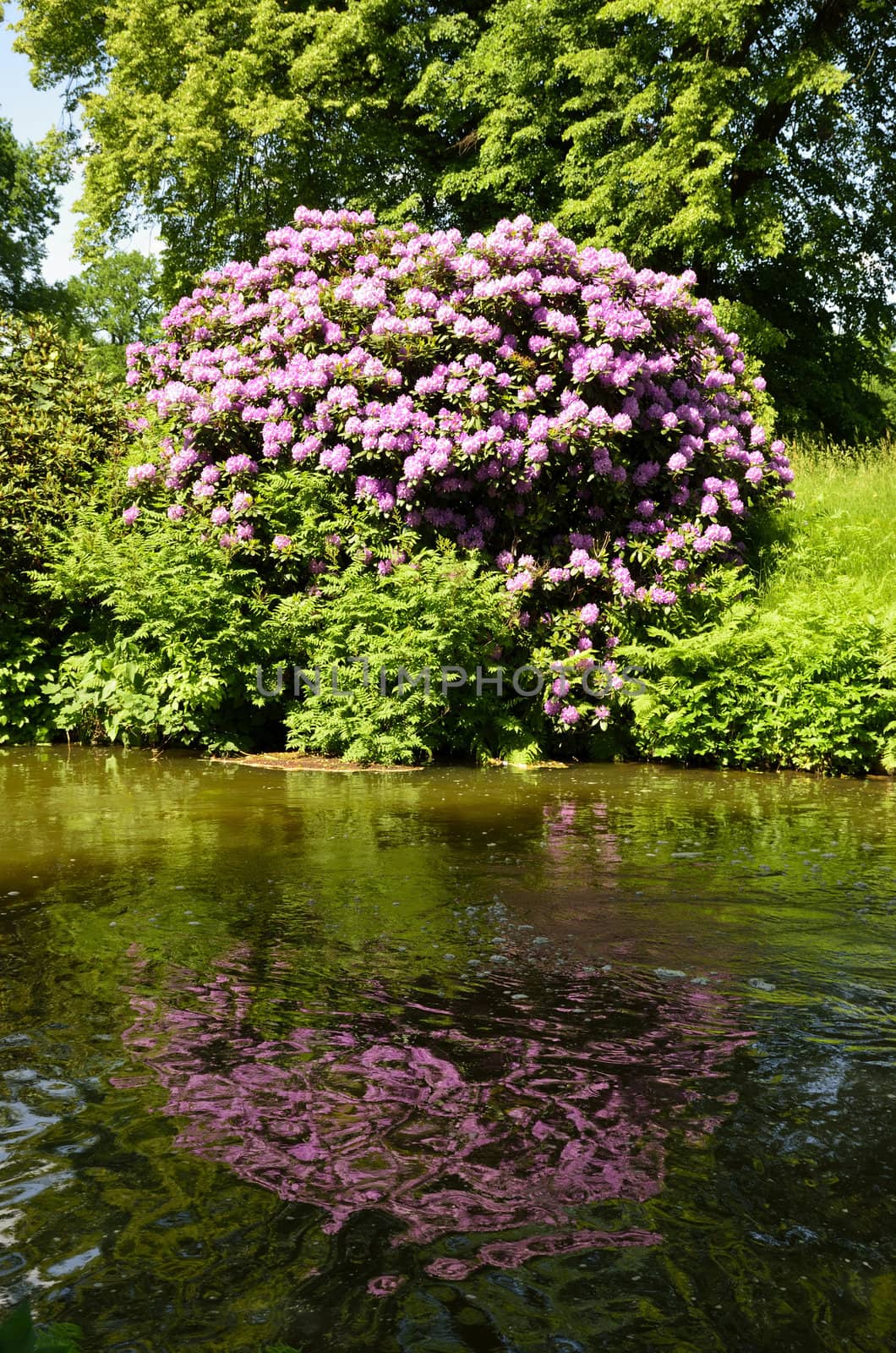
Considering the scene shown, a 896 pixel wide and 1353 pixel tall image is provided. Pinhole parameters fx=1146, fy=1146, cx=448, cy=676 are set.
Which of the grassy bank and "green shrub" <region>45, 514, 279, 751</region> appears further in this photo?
"green shrub" <region>45, 514, 279, 751</region>

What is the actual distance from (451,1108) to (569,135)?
18609 mm

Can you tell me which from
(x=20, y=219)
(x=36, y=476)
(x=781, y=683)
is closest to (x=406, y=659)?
(x=781, y=683)

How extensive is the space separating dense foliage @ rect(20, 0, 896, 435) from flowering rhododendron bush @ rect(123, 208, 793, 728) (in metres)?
7.30

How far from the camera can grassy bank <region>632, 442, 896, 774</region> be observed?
345 inches

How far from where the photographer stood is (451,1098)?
9.94ft

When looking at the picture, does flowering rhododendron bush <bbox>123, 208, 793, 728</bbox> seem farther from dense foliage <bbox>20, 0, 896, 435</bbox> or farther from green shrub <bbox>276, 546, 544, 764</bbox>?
dense foliage <bbox>20, 0, 896, 435</bbox>

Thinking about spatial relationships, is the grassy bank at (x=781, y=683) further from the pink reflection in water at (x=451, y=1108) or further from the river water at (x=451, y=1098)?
the pink reflection in water at (x=451, y=1108)

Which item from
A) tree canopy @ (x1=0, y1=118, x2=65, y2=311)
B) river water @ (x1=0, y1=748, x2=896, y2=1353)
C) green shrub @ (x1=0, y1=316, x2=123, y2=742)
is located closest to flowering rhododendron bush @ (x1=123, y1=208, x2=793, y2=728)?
green shrub @ (x1=0, y1=316, x2=123, y2=742)

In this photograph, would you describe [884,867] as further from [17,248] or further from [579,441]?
[17,248]

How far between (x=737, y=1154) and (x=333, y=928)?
2.26 meters

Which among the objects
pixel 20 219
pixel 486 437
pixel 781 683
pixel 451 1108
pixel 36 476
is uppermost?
pixel 20 219

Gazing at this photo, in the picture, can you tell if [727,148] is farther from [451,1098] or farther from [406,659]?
[451,1098]

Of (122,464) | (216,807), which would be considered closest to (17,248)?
(122,464)

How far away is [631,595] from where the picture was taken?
394 inches
